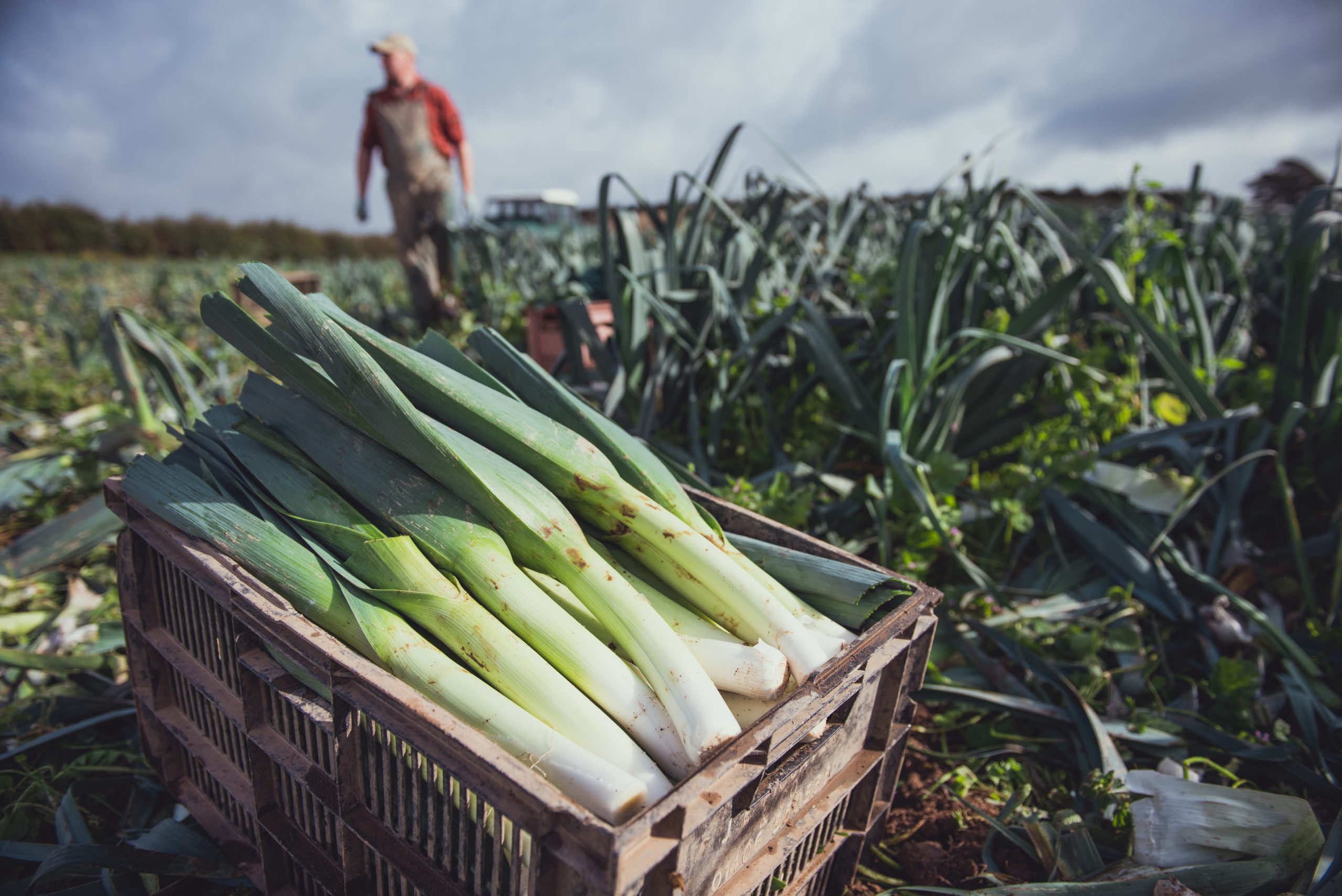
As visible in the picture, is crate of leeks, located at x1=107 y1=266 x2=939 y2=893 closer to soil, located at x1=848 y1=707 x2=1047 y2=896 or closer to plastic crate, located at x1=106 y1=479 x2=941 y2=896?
plastic crate, located at x1=106 y1=479 x2=941 y2=896

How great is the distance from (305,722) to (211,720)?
424 millimetres

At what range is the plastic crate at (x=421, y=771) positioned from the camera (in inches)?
29.6

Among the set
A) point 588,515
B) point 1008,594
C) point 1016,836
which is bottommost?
point 1016,836

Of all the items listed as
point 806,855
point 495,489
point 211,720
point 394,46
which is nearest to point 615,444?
point 495,489

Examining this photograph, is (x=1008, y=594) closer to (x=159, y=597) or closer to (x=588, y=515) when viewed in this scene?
(x=588, y=515)

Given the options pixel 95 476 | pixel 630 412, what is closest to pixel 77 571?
pixel 95 476

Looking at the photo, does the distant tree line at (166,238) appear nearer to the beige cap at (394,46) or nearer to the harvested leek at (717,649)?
the beige cap at (394,46)

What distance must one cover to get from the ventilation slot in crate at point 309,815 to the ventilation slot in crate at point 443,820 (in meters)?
0.13

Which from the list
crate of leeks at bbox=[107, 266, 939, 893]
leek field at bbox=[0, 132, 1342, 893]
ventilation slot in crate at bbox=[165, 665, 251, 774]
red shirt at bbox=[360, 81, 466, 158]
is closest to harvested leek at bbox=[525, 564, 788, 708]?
crate of leeks at bbox=[107, 266, 939, 893]

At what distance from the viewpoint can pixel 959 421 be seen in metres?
2.27

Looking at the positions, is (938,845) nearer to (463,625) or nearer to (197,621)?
(463,625)

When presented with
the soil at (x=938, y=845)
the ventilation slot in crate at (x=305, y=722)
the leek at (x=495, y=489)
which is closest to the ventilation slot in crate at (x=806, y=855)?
the soil at (x=938, y=845)

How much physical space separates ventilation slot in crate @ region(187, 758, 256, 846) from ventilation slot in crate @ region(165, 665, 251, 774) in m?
0.05

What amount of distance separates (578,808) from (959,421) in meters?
1.93
